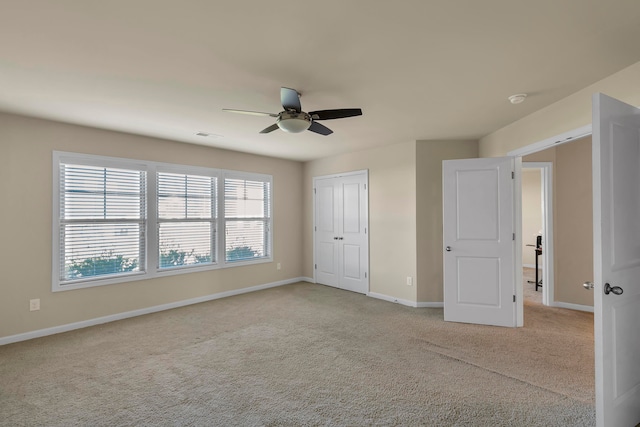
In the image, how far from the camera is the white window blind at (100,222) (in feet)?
12.8

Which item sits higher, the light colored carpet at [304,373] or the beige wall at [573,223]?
the beige wall at [573,223]

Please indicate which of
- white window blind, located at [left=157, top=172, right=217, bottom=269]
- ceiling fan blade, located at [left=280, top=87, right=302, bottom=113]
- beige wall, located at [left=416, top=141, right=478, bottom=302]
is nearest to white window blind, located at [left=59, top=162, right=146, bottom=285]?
white window blind, located at [left=157, top=172, right=217, bottom=269]

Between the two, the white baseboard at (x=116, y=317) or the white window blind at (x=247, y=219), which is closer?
the white baseboard at (x=116, y=317)

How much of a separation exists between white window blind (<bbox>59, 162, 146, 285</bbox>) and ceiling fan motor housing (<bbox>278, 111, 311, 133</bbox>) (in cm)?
283

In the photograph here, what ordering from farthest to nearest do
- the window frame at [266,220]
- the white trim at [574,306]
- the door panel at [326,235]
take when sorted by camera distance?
the door panel at [326,235] → the window frame at [266,220] → the white trim at [574,306]

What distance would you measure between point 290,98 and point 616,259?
7.95ft

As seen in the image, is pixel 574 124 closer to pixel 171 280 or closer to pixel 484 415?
pixel 484 415

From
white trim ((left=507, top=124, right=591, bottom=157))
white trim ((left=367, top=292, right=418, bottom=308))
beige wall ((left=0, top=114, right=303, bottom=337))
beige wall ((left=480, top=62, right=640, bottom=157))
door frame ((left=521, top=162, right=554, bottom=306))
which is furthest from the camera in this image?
white trim ((left=367, top=292, right=418, bottom=308))

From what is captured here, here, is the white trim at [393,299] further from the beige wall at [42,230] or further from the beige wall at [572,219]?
the beige wall at [42,230]

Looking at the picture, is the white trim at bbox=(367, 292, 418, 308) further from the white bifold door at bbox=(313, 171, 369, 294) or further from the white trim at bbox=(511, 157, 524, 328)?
the white trim at bbox=(511, 157, 524, 328)

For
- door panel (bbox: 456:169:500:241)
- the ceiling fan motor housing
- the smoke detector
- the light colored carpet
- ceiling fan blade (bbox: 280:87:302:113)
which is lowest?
the light colored carpet

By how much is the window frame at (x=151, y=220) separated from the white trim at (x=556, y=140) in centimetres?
411

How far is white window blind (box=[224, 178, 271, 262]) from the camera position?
18.3ft

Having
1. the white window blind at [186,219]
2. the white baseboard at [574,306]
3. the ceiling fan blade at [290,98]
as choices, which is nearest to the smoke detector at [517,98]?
the ceiling fan blade at [290,98]
